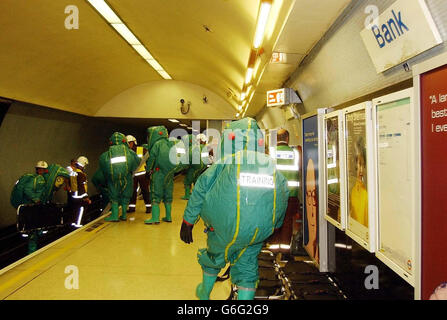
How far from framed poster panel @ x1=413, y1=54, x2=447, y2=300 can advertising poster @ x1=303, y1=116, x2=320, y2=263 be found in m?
1.96

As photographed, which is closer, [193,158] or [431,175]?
[431,175]

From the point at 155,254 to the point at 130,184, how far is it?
2.43 meters

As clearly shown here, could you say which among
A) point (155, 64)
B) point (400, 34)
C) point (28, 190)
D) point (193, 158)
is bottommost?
point (28, 190)

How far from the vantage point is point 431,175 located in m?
1.52

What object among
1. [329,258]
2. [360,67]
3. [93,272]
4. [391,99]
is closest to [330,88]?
[360,67]

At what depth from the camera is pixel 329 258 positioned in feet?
11.3

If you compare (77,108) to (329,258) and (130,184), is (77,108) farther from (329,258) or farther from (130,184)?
(329,258)

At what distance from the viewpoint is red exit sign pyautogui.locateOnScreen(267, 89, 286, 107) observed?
544cm

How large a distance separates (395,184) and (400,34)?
40.7 inches

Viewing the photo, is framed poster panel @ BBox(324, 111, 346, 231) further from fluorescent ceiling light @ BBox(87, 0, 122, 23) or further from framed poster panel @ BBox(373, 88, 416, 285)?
fluorescent ceiling light @ BBox(87, 0, 122, 23)

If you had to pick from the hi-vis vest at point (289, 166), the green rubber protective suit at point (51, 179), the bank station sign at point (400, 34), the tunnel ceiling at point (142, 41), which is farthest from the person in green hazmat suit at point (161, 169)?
the bank station sign at point (400, 34)

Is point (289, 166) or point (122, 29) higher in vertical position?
point (122, 29)

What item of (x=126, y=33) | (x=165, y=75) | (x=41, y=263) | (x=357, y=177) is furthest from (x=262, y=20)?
(x=165, y=75)

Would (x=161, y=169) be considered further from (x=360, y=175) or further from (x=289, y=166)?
(x=360, y=175)
